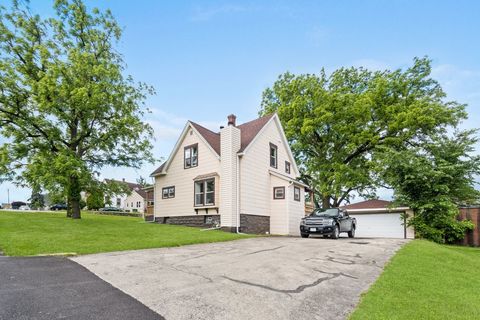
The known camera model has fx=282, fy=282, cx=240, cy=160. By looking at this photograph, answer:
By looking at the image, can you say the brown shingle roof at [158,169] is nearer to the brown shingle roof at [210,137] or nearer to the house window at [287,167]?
the brown shingle roof at [210,137]

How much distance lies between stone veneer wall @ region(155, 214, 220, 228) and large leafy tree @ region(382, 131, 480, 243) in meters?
11.8

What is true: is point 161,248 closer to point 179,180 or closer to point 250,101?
point 179,180

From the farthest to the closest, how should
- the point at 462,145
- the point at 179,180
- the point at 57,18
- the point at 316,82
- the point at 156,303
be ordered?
the point at 316,82 → the point at 179,180 → the point at 57,18 → the point at 462,145 → the point at 156,303

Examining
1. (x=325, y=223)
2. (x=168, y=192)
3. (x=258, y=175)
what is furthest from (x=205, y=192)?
(x=325, y=223)

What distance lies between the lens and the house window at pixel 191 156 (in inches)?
824

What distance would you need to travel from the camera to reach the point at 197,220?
2012cm

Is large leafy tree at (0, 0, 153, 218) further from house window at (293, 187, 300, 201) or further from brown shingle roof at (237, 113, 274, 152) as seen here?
house window at (293, 187, 300, 201)

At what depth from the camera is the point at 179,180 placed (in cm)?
2195

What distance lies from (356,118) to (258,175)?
38.0 feet

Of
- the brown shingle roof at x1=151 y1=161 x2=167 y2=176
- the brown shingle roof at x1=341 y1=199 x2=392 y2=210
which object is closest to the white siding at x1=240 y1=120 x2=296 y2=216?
the brown shingle roof at x1=151 y1=161 x2=167 y2=176

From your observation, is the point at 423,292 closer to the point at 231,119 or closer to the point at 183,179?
the point at 231,119

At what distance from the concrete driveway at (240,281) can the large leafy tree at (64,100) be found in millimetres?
11419

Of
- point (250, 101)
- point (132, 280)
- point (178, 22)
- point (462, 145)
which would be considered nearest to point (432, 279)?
point (132, 280)

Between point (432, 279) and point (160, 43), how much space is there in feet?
Result: 57.5
